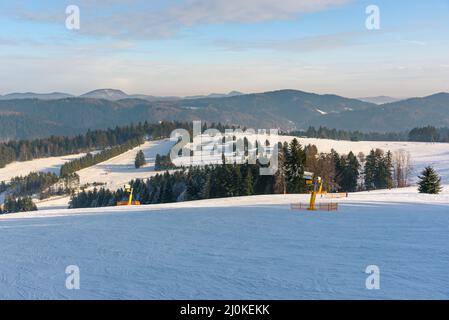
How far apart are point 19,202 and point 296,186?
84.5 metres

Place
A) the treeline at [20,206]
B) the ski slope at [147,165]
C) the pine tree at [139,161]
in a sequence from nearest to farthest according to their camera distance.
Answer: the treeline at [20,206] → the ski slope at [147,165] → the pine tree at [139,161]

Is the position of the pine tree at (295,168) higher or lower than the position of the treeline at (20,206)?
higher

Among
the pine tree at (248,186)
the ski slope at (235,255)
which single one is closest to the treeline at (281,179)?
the pine tree at (248,186)

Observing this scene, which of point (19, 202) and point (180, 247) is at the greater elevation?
point (180, 247)

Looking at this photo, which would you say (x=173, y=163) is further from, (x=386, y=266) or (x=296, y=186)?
(x=386, y=266)

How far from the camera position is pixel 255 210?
29.1 m

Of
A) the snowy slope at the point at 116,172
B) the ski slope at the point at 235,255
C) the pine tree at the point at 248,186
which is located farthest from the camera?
the snowy slope at the point at 116,172

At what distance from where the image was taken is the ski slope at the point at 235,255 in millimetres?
12109

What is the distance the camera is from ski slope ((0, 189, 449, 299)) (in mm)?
12109

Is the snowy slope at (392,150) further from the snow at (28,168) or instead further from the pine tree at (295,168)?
the snow at (28,168)

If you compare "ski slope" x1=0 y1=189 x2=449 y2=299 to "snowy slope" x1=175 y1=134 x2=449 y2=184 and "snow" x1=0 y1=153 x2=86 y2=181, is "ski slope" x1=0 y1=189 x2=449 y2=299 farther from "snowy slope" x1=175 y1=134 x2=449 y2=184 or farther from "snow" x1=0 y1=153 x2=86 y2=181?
"snow" x1=0 y1=153 x2=86 y2=181

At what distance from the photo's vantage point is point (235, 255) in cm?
1602

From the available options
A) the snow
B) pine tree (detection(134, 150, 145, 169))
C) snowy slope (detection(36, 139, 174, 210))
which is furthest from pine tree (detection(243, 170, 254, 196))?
the snow
